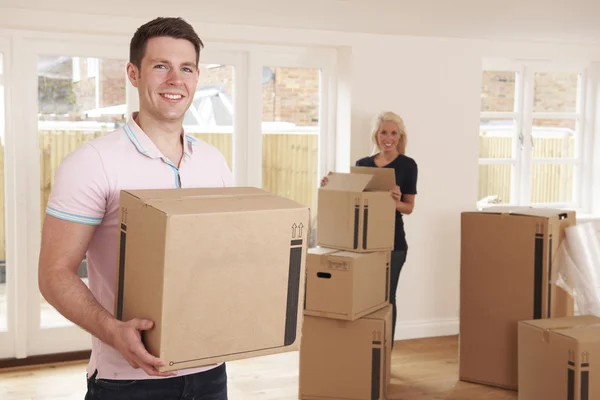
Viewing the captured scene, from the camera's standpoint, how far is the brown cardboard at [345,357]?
332 cm

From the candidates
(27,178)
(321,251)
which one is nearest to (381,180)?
(321,251)

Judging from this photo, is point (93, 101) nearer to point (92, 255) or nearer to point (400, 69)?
point (400, 69)

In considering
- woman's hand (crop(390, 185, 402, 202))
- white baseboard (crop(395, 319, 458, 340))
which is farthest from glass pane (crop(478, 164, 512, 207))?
woman's hand (crop(390, 185, 402, 202))

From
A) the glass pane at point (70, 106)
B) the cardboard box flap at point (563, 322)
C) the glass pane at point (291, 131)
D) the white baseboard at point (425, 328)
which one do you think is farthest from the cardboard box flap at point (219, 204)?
the white baseboard at point (425, 328)

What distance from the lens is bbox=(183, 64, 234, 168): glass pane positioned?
13.9ft

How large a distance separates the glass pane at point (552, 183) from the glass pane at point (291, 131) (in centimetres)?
175

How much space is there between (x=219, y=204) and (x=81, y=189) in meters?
0.25

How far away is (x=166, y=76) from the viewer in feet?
4.35

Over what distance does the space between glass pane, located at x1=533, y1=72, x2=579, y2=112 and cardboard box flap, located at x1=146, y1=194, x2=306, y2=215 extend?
4219 millimetres

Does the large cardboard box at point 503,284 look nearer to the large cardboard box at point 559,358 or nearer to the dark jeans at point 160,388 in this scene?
the large cardboard box at point 559,358

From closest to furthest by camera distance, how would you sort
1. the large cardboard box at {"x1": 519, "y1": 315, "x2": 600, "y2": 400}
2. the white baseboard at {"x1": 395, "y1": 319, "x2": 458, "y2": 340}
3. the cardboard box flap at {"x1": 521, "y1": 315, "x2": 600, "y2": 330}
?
the large cardboard box at {"x1": 519, "y1": 315, "x2": 600, "y2": 400} → the cardboard box flap at {"x1": 521, "y1": 315, "x2": 600, "y2": 330} → the white baseboard at {"x1": 395, "y1": 319, "x2": 458, "y2": 340}

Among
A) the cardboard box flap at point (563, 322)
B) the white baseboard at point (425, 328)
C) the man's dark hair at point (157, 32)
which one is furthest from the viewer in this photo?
the white baseboard at point (425, 328)

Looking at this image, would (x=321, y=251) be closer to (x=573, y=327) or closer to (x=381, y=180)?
(x=381, y=180)

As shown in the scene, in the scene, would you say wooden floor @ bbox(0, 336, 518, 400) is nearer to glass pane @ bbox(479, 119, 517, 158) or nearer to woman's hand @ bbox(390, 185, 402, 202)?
woman's hand @ bbox(390, 185, 402, 202)
